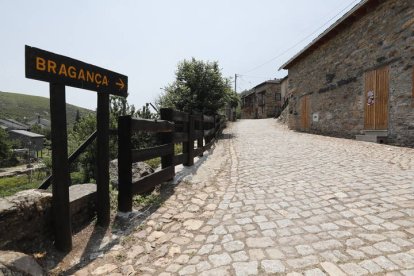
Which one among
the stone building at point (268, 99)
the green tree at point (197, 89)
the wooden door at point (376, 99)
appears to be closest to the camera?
the wooden door at point (376, 99)

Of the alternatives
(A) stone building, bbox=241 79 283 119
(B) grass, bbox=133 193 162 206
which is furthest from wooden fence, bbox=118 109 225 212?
(A) stone building, bbox=241 79 283 119

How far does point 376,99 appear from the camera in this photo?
10.1 m

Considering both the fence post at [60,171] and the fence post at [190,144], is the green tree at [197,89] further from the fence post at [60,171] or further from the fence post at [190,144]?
the fence post at [60,171]

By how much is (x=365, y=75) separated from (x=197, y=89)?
811 centimetres

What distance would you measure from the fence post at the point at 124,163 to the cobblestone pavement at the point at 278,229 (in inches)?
16.6

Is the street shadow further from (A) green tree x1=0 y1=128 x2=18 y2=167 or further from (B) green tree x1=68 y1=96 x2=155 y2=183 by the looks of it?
(A) green tree x1=0 y1=128 x2=18 y2=167

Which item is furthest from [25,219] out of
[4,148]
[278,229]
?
[4,148]

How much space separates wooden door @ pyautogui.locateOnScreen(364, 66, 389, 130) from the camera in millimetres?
9633

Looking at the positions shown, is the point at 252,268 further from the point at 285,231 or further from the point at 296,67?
the point at 296,67

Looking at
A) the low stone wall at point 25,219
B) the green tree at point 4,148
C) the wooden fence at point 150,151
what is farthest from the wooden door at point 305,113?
the green tree at point 4,148

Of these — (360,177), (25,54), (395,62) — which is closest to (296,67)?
(395,62)

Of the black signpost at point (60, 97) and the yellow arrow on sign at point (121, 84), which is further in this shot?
the yellow arrow on sign at point (121, 84)

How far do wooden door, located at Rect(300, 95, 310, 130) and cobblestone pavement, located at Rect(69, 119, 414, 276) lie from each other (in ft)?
35.2

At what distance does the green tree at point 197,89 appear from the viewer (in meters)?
14.5
